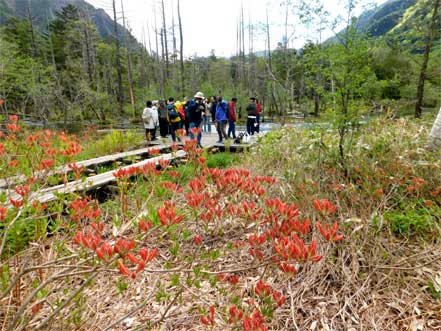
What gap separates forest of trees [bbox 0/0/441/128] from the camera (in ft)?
9.77

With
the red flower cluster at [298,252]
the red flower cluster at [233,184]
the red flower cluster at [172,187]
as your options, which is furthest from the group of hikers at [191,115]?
the red flower cluster at [298,252]

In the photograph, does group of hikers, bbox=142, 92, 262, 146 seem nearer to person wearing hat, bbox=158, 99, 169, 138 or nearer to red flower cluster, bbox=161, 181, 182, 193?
person wearing hat, bbox=158, 99, 169, 138

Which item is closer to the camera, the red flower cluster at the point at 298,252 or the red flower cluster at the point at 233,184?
the red flower cluster at the point at 298,252

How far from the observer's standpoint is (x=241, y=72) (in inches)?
1188

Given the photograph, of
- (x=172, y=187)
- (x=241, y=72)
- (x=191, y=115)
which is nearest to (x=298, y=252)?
(x=172, y=187)

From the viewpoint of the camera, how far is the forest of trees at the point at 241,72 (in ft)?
9.77

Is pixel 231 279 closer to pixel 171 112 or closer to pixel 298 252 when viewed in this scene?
pixel 298 252

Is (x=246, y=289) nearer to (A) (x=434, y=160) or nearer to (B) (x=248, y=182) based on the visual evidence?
(B) (x=248, y=182)

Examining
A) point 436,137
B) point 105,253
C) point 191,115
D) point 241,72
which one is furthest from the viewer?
point 241,72

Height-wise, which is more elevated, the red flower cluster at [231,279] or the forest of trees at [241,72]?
the forest of trees at [241,72]

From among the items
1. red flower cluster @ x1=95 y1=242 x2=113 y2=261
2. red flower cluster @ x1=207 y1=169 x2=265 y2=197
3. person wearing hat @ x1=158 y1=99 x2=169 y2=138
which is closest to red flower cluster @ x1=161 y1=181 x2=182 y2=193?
red flower cluster @ x1=207 y1=169 x2=265 y2=197

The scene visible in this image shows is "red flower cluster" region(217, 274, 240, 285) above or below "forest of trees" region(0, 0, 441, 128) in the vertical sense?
below

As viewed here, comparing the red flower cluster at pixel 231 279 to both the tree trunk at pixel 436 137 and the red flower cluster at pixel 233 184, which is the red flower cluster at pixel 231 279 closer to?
the red flower cluster at pixel 233 184

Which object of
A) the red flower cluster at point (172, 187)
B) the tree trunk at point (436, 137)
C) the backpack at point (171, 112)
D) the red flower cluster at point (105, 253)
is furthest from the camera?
the backpack at point (171, 112)
